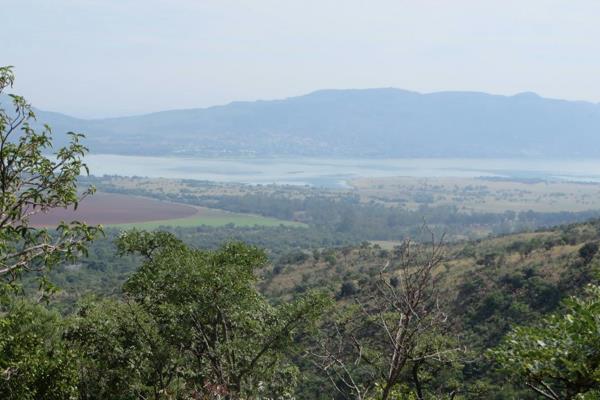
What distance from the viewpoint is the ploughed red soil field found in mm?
92463

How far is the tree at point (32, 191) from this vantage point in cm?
615

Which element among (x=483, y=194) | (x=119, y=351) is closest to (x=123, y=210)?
(x=119, y=351)

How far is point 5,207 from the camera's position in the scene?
608cm

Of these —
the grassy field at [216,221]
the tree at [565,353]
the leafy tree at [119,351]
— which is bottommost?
the grassy field at [216,221]

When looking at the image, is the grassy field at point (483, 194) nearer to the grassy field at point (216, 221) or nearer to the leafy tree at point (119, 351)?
the grassy field at point (216, 221)

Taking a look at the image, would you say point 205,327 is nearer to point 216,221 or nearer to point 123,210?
point 216,221

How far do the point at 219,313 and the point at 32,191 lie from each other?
4364 mm

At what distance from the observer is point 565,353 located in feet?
16.6

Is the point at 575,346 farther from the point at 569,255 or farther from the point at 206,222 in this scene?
the point at 206,222

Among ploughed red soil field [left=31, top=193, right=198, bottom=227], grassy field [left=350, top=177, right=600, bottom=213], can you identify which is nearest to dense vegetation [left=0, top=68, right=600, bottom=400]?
ploughed red soil field [left=31, top=193, right=198, bottom=227]

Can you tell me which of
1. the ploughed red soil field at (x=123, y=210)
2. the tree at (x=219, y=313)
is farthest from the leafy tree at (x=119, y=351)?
the ploughed red soil field at (x=123, y=210)

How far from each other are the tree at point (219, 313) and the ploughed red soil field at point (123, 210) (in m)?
78.2

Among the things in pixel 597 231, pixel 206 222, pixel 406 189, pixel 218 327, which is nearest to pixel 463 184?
pixel 406 189

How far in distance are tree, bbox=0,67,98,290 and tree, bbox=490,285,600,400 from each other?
4.68m
